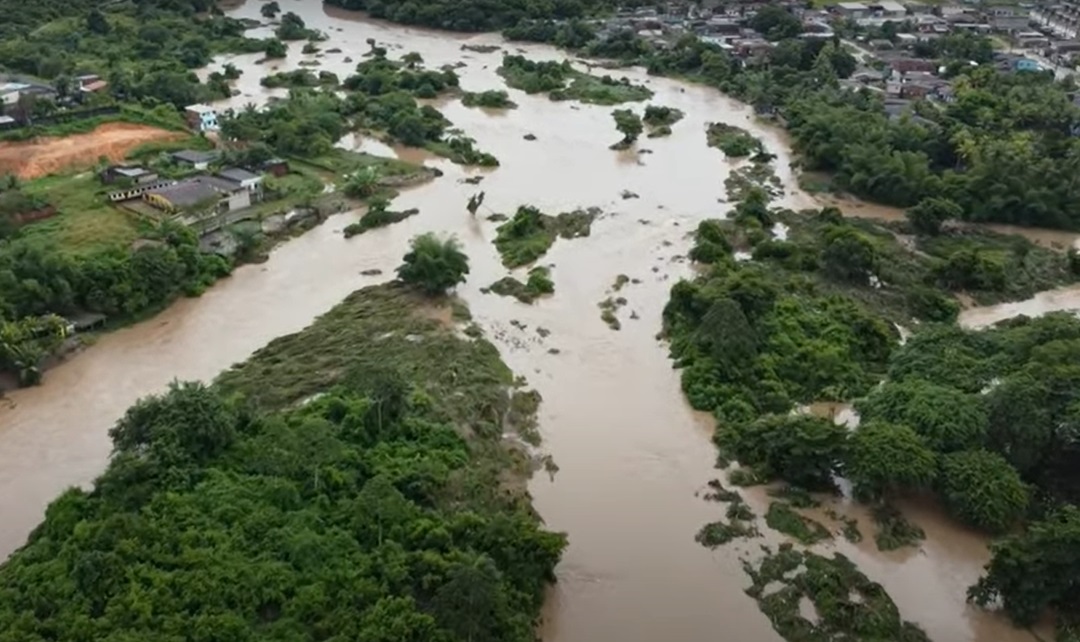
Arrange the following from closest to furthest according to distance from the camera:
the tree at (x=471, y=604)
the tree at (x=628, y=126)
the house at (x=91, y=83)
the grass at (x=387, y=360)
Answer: the tree at (x=471, y=604)
the grass at (x=387, y=360)
the tree at (x=628, y=126)
the house at (x=91, y=83)

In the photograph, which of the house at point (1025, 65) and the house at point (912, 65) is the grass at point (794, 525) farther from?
the house at point (1025, 65)

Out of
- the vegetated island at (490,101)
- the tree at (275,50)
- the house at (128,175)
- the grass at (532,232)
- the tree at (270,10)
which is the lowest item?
the tree at (270,10)

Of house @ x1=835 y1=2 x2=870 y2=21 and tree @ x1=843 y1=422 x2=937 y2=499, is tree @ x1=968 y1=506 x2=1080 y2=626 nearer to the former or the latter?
tree @ x1=843 y1=422 x2=937 y2=499

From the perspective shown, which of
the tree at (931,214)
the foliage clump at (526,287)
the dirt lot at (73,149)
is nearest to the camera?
the foliage clump at (526,287)

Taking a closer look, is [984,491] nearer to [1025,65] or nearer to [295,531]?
[295,531]

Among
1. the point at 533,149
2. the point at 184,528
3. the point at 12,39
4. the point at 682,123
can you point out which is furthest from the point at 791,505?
the point at 12,39

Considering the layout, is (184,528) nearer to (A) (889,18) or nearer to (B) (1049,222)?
(B) (1049,222)

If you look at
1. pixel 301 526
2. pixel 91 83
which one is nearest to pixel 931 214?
pixel 301 526

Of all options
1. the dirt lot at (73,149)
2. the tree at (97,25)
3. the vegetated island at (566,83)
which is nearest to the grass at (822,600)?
the dirt lot at (73,149)
